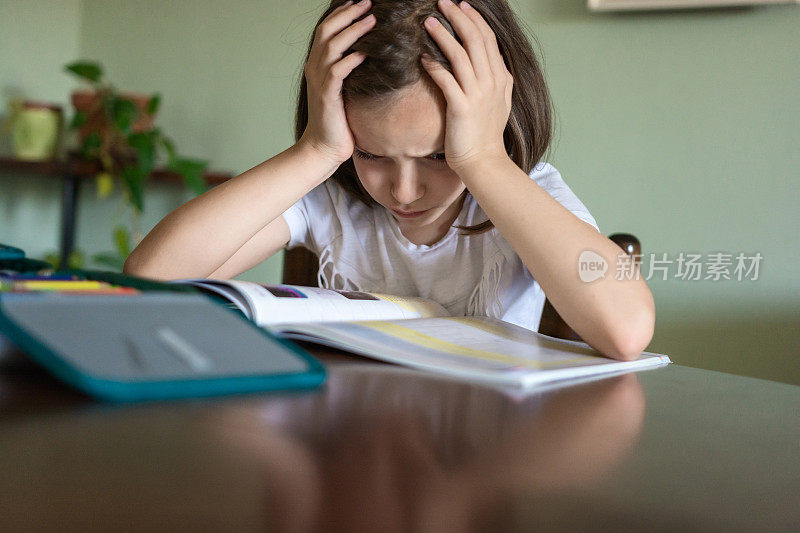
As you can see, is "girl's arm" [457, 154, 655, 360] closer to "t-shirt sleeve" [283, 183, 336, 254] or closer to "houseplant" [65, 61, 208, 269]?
"t-shirt sleeve" [283, 183, 336, 254]

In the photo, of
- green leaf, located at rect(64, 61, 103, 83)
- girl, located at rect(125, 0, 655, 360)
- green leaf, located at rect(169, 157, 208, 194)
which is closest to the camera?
girl, located at rect(125, 0, 655, 360)

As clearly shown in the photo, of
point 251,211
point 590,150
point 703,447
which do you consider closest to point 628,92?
point 590,150

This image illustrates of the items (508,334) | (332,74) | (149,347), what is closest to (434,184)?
(332,74)

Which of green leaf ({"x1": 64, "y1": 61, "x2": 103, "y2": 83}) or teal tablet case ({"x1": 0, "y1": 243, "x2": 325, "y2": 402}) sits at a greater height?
green leaf ({"x1": 64, "y1": 61, "x2": 103, "y2": 83})

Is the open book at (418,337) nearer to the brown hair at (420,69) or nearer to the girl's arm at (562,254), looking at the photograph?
the girl's arm at (562,254)

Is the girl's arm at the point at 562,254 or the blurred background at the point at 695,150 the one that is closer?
the girl's arm at the point at 562,254

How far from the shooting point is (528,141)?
931mm

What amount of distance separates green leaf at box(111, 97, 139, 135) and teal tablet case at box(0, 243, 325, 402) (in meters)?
2.27

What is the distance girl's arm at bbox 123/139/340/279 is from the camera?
861mm

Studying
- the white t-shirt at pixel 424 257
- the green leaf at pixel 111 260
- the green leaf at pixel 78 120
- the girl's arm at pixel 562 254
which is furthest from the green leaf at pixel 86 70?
the girl's arm at pixel 562 254

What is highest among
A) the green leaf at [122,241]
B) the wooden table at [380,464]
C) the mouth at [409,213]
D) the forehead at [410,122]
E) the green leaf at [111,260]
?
the forehead at [410,122]

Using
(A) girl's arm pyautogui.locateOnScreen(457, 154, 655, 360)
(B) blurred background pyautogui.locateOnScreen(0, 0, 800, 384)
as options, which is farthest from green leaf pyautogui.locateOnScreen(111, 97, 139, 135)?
(A) girl's arm pyautogui.locateOnScreen(457, 154, 655, 360)

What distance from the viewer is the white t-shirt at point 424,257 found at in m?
0.89

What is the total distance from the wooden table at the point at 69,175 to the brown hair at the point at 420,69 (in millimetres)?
1627
